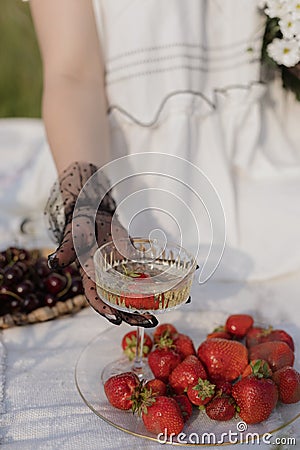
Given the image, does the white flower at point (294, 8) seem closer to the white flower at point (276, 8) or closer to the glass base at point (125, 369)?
the white flower at point (276, 8)

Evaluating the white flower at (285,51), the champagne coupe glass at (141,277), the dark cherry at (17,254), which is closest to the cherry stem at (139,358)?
the champagne coupe glass at (141,277)

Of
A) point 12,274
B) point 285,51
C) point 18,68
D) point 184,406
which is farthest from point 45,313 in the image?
point 18,68

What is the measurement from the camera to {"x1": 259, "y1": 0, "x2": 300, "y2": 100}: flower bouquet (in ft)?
4.83

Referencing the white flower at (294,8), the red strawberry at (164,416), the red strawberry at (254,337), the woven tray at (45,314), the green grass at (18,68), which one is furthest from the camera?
the green grass at (18,68)

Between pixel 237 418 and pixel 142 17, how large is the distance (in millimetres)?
1063

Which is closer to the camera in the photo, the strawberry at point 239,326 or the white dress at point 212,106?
the strawberry at point 239,326

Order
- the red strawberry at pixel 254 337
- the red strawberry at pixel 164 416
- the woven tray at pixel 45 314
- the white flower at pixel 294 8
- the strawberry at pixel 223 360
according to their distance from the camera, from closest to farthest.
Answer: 1. the red strawberry at pixel 164 416
2. the strawberry at pixel 223 360
3. the red strawberry at pixel 254 337
4. the woven tray at pixel 45 314
5. the white flower at pixel 294 8

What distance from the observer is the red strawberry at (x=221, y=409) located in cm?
99

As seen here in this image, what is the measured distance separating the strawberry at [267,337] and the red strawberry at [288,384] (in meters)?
0.13

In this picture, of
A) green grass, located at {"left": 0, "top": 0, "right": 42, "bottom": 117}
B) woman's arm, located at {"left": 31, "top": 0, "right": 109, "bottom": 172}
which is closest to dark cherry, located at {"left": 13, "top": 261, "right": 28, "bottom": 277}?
woman's arm, located at {"left": 31, "top": 0, "right": 109, "bottom": 172}

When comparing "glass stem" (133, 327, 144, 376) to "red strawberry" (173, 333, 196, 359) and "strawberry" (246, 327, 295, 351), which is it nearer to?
"red strawberry" (173, 333, 196, 359)

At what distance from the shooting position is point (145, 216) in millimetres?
1188

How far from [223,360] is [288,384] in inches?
4.5

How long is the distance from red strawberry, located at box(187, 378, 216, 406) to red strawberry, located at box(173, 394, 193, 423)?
0.01 meters
